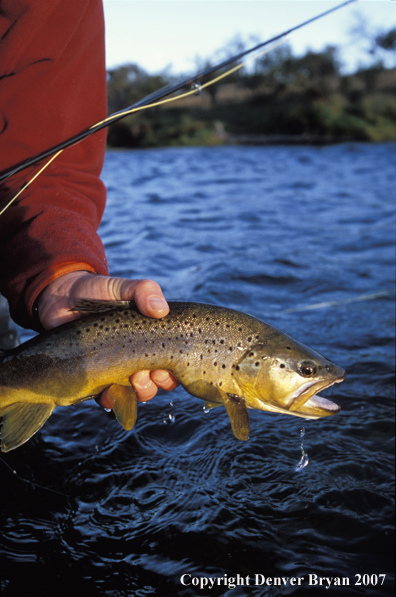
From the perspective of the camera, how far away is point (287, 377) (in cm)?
220

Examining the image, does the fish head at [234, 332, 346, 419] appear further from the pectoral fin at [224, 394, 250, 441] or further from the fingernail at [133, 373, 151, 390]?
the fingernail at [133, 373, 151, 390]

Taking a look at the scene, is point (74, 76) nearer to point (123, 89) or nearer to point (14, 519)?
point (14, 519)

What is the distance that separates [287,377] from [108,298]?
0.86 meters

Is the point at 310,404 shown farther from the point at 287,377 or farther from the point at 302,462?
the point at 302,462

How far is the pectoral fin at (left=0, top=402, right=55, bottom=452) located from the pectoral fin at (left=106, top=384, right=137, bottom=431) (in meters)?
0.26

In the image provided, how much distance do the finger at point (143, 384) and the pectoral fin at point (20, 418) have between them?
1.21ft

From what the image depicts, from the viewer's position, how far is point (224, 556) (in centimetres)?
257

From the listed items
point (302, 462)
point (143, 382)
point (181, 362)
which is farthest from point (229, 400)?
point (302, 462)

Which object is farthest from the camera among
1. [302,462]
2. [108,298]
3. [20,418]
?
[302,462]

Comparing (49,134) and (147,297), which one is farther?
(49,134)

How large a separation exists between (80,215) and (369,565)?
7.53 feet

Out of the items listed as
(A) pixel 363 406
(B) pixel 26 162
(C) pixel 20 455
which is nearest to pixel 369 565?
(A) pixel 363 406

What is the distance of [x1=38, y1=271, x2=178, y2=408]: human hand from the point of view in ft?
7.15

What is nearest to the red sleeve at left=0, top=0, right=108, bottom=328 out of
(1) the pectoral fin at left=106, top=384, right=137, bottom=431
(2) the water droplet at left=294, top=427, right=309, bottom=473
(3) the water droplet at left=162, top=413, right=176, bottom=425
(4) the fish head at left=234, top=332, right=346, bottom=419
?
(1) the pectoral fin at left=106, top=384, right=137, bottom=431
